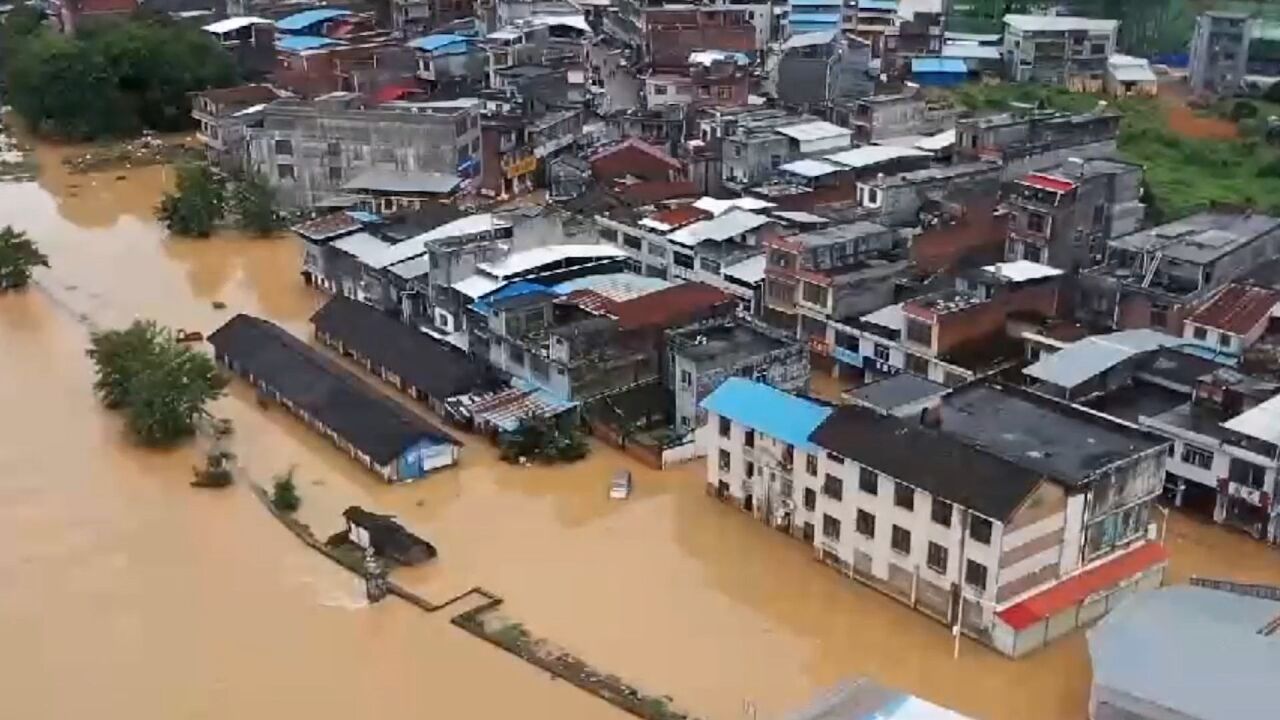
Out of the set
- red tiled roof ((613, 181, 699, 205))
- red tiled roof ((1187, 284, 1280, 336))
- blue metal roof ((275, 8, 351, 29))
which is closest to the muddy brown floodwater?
red tiled roof ((1187, 284, 1280, 336))

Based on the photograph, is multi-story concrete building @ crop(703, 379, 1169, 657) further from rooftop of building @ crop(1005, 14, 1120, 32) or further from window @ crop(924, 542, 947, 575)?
rooftop of building @ crop(1005, 14, 1120, 32)

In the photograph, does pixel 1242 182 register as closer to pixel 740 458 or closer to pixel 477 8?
pixel 740 458

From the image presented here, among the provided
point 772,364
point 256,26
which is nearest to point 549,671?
point 772,364

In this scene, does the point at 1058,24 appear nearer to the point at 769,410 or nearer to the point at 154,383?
the point at 769,410

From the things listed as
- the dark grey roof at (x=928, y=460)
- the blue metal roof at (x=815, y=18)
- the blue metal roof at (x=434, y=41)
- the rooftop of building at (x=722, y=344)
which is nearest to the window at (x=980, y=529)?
the dark grey roof at (x=928, y=460)

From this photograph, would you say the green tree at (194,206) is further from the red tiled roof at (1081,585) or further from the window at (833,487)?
the red tiled roof at (1081,585)
